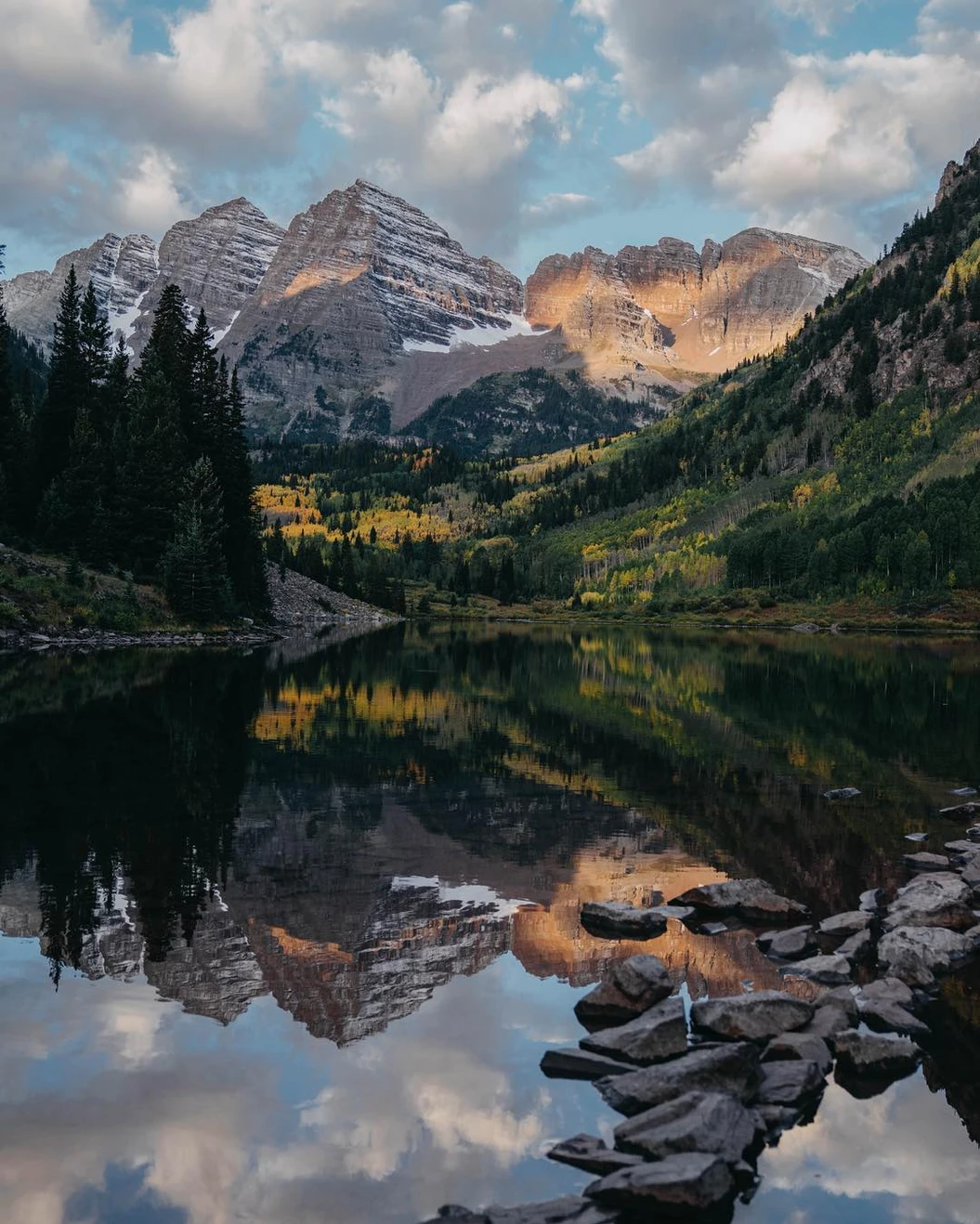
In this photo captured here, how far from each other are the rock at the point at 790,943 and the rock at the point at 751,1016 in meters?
3.18

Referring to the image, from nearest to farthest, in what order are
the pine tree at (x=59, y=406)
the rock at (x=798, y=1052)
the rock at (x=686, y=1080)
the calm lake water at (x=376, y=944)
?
1. the calm lake water at (x=376, y=944)
2. the rock at (x=686, y=1080)
3. the rock at (x=798, y=1052)
4. the pine tree at (x=59, y=406)

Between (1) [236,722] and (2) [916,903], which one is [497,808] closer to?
(2) [916,903]

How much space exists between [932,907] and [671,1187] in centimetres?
1182

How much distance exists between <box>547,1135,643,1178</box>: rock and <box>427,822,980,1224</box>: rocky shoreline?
20 millimetres

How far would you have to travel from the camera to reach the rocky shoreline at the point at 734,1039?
1074 cm

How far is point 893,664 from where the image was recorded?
91.3 metres

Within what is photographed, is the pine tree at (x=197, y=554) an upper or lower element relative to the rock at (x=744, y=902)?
upper

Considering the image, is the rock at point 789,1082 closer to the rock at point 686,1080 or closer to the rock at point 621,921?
the rock at point 686,1080

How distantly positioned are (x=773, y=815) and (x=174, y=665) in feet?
167

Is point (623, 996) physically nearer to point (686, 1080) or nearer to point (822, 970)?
point (686, 1080)

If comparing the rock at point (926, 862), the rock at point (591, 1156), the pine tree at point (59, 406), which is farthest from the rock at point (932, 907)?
the pine tree at point (59, 406)

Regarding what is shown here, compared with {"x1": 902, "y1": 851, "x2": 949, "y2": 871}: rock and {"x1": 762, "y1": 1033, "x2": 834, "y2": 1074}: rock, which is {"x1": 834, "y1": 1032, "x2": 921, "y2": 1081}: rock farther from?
{"x1": 902, "y1": 851, "x2": 949, "y2": 871}: rock

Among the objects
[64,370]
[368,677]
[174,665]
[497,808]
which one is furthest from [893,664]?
[64,370]

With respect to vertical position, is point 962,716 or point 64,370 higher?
point 64,370
